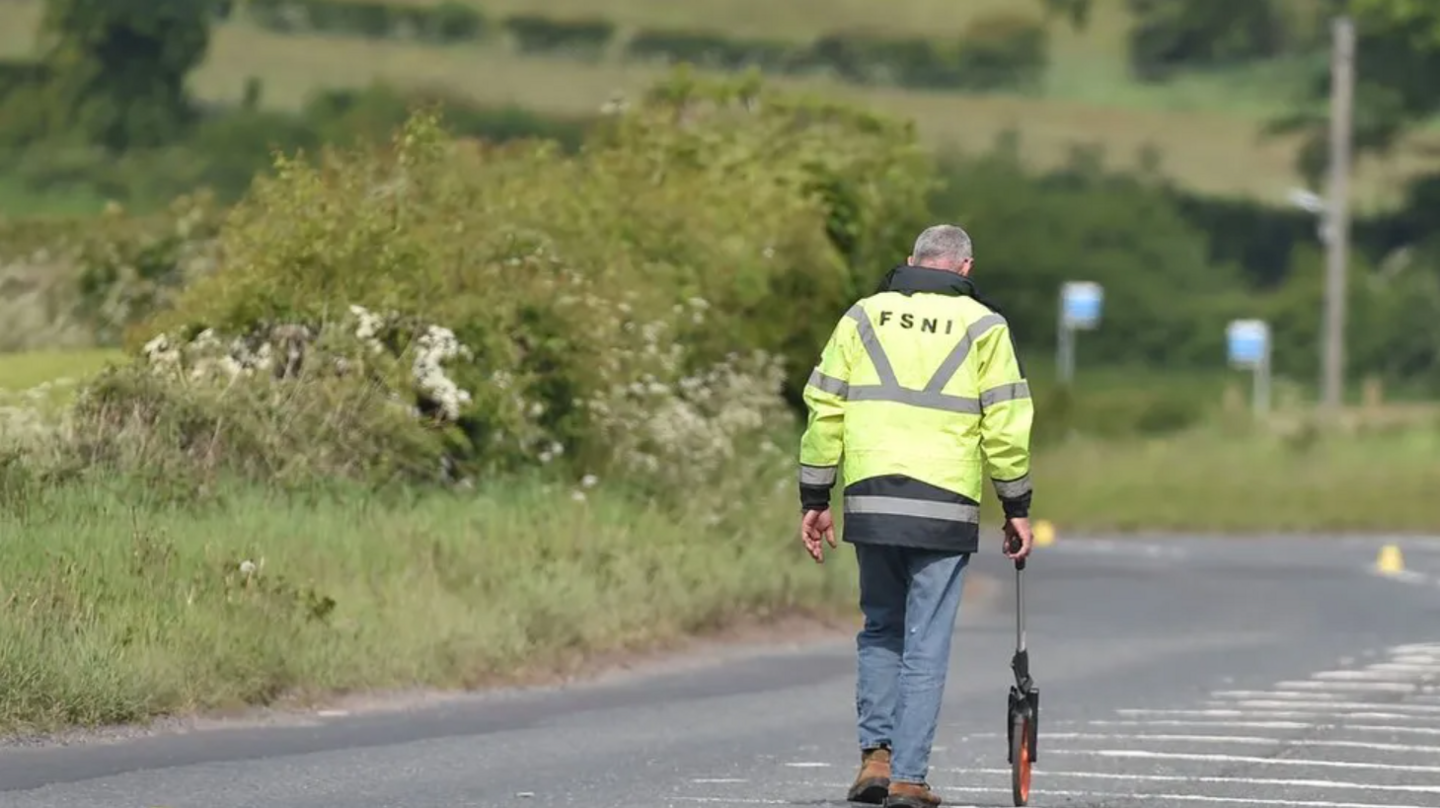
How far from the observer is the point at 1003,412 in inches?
441

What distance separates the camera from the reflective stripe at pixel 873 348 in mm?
11250

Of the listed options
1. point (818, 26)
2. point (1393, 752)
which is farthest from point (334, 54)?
point (1393, 752)

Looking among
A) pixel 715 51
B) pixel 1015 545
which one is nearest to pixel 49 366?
pixel 1015 545

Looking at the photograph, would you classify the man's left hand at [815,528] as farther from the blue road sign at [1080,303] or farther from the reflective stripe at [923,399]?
the blue road sign at [1080,303]

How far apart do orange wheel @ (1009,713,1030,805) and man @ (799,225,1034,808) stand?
1.24 feet

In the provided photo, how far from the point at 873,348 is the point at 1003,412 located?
0.50 m

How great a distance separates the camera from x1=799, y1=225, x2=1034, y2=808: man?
1119 centimetres

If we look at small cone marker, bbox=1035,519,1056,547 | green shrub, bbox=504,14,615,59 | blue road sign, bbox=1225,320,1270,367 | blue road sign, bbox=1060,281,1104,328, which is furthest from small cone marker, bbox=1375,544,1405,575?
blue road sign, bbox=1225,320,1270,367

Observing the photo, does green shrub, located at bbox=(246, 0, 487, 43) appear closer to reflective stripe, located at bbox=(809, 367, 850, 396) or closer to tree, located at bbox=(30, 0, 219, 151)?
tree, located at bbox=(30, 0, 219, 151)

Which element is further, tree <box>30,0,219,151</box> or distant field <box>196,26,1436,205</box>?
tree <box>30,0,219,151</box>

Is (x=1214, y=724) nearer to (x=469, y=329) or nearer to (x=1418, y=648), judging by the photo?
(x=469, y=329)

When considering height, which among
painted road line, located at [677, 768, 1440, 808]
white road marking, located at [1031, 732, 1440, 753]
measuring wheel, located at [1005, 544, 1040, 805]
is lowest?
white road marking, located at [1031, 732, 1440, 753]

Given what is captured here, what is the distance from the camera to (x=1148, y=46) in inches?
2586

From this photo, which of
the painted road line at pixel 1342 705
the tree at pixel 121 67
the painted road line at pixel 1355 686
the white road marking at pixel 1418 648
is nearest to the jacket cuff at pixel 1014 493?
the painted road line at pixel 1342 705
